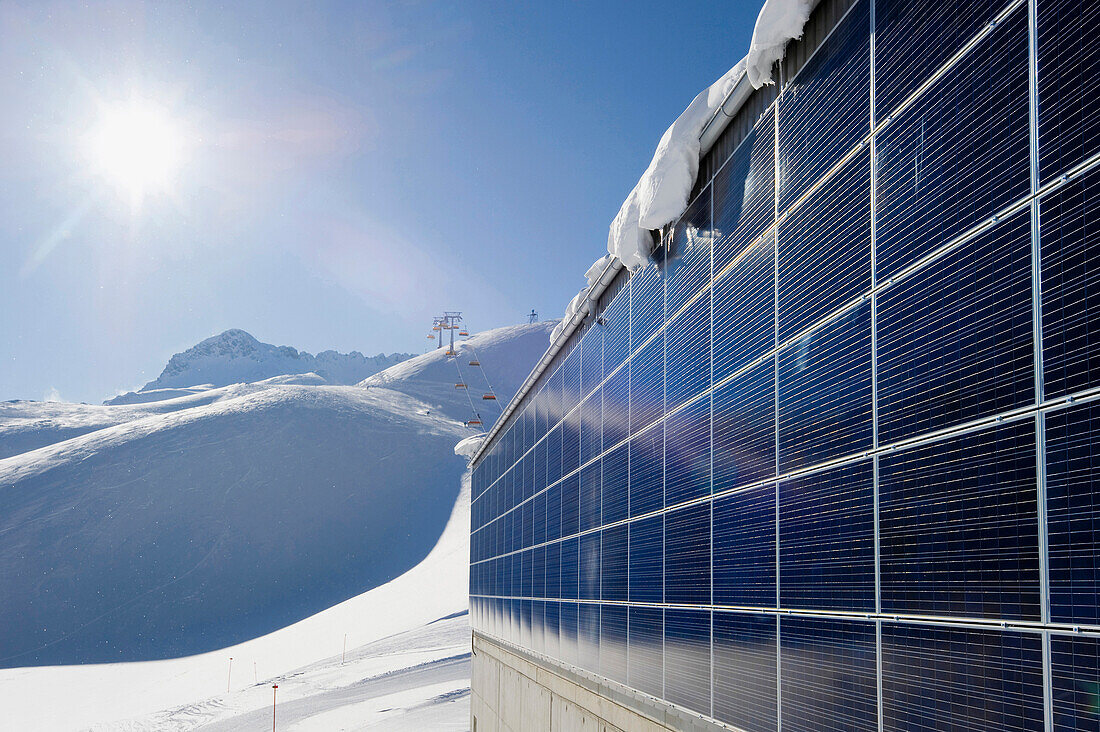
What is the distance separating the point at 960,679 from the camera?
177 inches

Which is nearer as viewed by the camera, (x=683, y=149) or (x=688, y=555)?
(x=688, y=555)

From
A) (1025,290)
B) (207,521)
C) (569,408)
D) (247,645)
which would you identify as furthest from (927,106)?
(207,521)

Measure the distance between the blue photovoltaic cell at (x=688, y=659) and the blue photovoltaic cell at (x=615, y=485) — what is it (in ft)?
7.57

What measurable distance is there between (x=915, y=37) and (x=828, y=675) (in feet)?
13.9

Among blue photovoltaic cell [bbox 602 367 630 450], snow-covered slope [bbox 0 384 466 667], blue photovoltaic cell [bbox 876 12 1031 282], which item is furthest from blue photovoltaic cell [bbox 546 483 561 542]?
snow-covered slope [bbox 0 384 466 667]

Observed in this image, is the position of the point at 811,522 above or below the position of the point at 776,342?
below

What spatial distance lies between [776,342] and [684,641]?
11.8ft

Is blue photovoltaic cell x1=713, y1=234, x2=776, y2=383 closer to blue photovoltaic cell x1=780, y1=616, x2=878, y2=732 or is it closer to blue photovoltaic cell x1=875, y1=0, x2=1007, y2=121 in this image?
blue photovoltaic cell x1=875, y1=0, x2=1007, y2=121

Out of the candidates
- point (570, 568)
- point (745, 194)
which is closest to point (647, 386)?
point (745, 194)

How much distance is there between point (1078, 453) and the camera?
12.5 ft

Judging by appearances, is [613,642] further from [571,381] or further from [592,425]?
[571,381]

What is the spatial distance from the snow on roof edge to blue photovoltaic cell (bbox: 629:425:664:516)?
2.32 meters

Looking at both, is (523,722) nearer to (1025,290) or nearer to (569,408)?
(569,408)

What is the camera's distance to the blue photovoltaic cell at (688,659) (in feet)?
26.5
